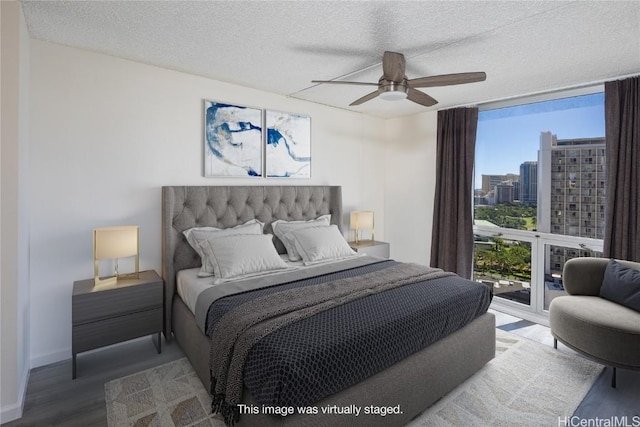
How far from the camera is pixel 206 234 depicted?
9.94 feet

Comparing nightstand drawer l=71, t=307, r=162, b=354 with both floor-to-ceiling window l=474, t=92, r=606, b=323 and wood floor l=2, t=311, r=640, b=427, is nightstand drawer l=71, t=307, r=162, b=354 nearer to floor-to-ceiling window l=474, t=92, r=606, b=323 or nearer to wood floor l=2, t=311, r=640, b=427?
wood floor l=2, t=311, r=640, b=427

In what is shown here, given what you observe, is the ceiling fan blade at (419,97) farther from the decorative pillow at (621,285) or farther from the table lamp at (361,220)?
the decorative pillow at (621,285)

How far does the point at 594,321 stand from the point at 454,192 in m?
2.12

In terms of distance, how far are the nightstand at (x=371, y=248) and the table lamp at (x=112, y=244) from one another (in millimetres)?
2461

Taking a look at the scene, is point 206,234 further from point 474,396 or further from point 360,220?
point 474,396

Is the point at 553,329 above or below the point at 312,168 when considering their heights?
below

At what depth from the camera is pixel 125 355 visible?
272 cm

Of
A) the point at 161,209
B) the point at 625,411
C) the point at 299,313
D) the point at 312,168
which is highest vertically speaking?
the point at 312,168

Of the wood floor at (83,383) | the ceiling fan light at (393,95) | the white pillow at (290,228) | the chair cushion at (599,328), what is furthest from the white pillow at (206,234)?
the chair cushion at (599,328)

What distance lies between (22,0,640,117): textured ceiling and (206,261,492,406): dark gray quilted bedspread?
1.86 meters

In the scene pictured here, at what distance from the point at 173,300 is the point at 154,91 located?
6.32 ft

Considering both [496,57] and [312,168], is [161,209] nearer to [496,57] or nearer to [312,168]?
[312,168]

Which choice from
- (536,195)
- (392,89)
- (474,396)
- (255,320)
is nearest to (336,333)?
(255,320)

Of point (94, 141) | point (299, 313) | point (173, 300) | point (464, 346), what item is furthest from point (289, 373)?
point (94, 141)
